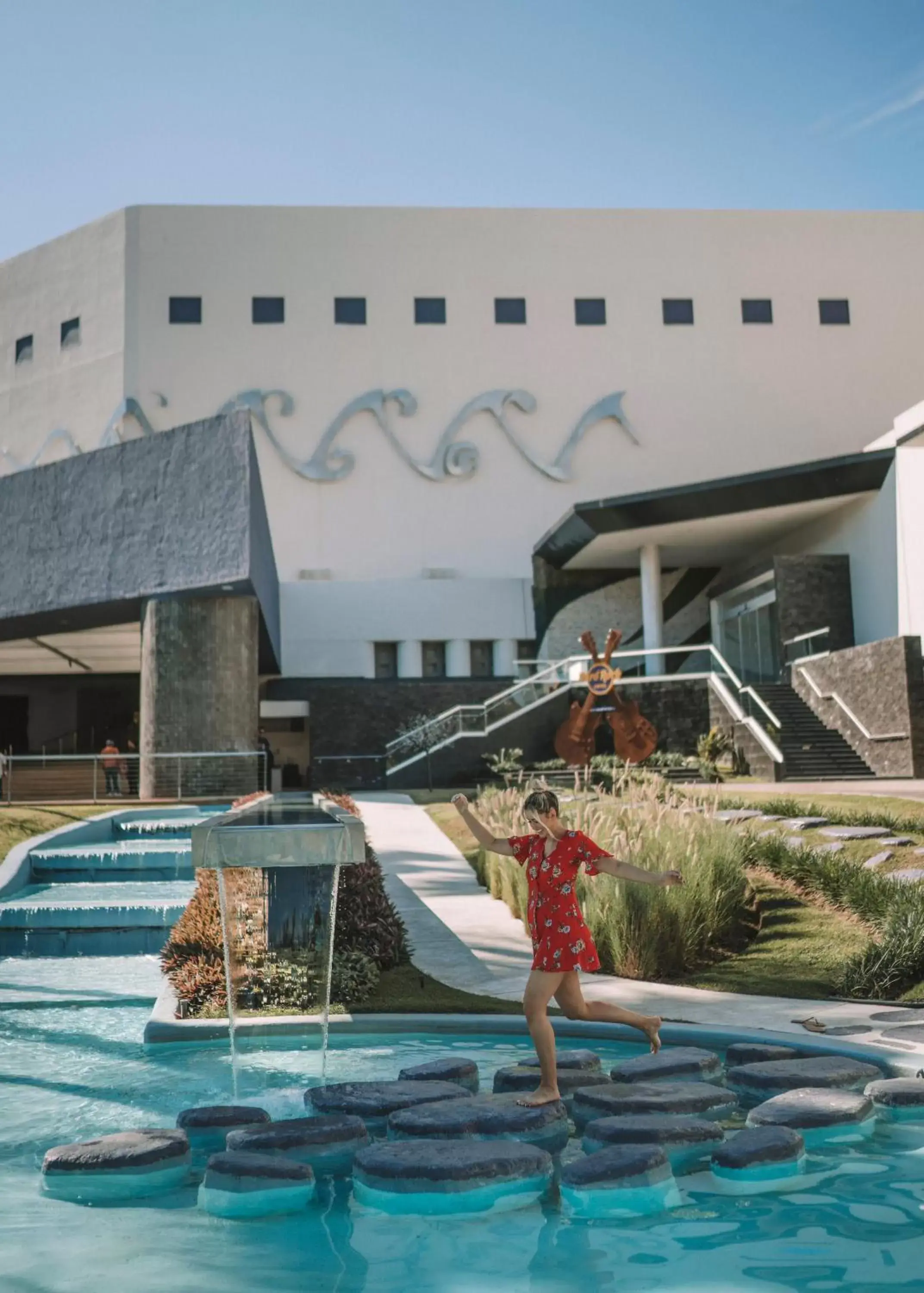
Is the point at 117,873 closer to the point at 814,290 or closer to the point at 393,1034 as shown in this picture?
the point at 393,1034

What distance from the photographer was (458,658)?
1677 inches

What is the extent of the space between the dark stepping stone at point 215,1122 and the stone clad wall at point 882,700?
69.9 ft

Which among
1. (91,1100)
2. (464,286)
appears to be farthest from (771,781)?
(464,286)

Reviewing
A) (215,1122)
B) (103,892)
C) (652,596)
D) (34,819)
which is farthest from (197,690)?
(215,1122)

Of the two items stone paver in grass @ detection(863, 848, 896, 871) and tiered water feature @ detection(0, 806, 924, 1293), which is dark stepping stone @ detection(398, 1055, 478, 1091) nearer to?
tiered water feature @ detection(0, 806, 924, 1293)

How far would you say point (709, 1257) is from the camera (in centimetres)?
440

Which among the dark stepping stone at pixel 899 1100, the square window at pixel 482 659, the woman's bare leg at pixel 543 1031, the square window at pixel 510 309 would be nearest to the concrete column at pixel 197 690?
the square window at pixel 482 659

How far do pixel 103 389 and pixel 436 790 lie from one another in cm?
2318

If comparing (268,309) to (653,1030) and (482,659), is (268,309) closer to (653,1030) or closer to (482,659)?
(482,659)

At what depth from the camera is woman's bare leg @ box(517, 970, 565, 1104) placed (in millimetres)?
6035

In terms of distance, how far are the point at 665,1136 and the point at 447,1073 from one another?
5.08 feet

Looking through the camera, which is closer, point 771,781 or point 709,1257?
point 709,1257

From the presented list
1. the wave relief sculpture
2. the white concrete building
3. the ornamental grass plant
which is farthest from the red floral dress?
the wave relief sculpture

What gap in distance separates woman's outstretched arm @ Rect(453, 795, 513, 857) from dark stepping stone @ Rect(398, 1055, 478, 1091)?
1187 millimetres
